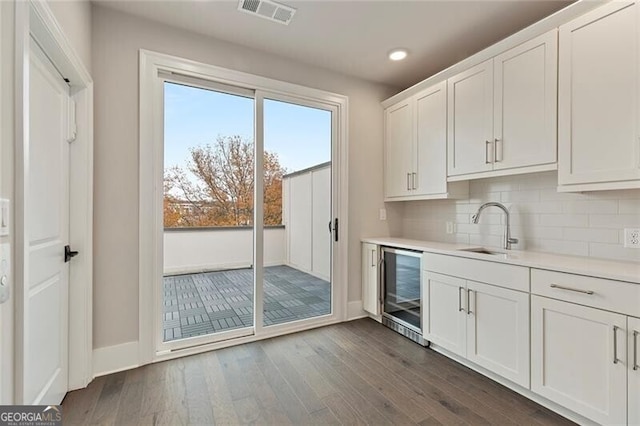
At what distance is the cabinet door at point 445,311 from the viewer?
2.32m

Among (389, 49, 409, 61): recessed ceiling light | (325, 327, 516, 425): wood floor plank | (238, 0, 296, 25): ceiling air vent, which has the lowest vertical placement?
(325, 327, 516, 425): wood floor plank

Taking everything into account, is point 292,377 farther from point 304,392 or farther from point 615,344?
point 615,344

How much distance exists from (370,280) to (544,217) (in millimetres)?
1675

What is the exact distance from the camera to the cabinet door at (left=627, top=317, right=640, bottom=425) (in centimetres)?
146

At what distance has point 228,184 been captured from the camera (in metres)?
3.00

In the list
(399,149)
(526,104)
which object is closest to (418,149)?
(399,149)

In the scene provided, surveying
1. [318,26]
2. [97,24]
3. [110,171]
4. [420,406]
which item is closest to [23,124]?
[110,171]

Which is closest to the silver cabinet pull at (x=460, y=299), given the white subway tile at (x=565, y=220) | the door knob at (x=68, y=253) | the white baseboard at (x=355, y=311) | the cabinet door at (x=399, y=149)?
the white subway tile at (x=565, y=220)

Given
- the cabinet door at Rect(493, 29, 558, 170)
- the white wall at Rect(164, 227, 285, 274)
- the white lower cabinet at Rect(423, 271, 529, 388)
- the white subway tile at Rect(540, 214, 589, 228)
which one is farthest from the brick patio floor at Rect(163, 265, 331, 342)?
the cabinet door at Rect(493, 29, 558, 170)

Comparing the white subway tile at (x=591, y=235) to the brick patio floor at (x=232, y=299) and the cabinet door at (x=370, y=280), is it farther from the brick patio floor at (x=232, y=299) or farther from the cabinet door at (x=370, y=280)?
the brick patio floor at (x=232, y=299)

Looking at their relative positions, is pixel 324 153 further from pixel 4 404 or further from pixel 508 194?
pixel 4 404

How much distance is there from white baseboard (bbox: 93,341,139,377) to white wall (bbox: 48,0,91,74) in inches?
79.3

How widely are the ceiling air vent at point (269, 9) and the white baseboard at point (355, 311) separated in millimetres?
2775

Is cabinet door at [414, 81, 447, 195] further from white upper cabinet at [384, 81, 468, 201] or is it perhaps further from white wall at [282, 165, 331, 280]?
white wall at [282, 165, 331, 280]
